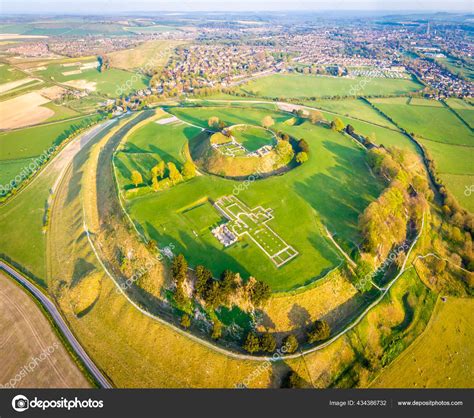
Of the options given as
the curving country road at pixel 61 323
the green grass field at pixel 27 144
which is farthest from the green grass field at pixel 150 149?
the green grass field at pixel 27 144

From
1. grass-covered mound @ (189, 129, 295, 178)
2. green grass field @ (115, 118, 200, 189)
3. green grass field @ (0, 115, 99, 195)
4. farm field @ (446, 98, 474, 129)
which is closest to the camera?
grass-covered mound @ (189, 129, 295, 178)

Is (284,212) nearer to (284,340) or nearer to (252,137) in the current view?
(284,340)

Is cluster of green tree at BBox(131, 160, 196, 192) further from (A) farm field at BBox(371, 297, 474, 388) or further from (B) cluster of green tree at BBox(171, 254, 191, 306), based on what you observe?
(A) farm field at BBox(371, 297, 474, 388)

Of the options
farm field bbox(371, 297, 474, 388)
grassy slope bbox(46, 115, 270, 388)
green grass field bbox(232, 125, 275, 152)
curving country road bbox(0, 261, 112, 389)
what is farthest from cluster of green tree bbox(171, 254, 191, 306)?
green grass field bbox(232, 125, 275, 152)

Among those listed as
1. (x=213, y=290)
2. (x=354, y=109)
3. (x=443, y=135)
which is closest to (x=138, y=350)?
(x=213, y=290)

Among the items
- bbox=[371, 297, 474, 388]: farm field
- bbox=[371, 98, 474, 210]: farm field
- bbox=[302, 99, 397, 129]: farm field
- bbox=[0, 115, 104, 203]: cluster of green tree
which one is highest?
bbox=[0, 115, 104, 203]: cluster of green tree

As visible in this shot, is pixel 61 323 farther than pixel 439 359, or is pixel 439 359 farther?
pixel 61 323

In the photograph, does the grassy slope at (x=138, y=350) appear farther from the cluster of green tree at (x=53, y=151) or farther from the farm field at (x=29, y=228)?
the cluster of green tree at (x=53, y=151)
